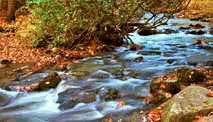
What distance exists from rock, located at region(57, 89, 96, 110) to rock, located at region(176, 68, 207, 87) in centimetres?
190

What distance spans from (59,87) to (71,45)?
457cm

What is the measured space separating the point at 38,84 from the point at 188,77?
338 centimetres

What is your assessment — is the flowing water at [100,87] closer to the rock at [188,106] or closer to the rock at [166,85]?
the rock at [166,85]

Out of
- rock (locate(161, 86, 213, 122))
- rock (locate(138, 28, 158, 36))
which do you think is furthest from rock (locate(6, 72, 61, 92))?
rock (locate(138, 28, 158, 36))

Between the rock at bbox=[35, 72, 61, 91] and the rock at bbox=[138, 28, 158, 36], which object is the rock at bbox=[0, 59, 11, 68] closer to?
the rock at bbox=[35, 72, 61, 91]

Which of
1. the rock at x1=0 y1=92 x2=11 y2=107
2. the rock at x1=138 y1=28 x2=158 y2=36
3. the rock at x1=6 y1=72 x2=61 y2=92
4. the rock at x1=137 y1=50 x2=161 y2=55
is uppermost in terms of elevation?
the rock at x1=138 y1=28 x2=158 y2=36

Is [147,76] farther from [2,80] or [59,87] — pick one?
[2,80]

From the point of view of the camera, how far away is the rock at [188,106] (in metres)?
6.72

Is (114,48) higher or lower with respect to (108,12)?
lower

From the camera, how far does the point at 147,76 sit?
11.1 metres

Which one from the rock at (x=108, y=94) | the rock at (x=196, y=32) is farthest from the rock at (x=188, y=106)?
the rock at (x=196, y=32)

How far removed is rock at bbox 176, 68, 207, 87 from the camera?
31.3 ft

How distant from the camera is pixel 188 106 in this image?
6.93m

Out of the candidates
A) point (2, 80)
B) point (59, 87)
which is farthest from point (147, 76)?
point (2, 80)
